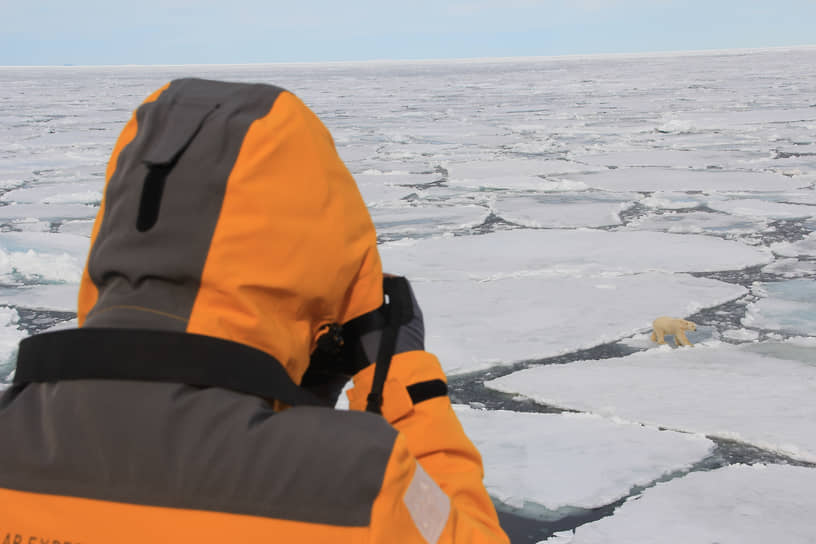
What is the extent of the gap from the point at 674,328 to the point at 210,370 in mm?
1915

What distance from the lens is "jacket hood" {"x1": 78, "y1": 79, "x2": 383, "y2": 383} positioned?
58 centimetres

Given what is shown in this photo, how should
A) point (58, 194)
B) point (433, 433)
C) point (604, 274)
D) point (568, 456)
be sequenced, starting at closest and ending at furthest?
point (433, 433), point (568, 456), point (604, 274), point (58, 194)

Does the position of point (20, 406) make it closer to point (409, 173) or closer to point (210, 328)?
point (210, 328)

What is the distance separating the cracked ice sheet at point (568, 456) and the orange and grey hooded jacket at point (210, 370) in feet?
2.68

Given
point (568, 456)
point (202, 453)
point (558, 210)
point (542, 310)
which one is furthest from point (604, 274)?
point (202, 453)

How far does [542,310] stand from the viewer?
2.62 meters

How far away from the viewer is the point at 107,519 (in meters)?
0.54

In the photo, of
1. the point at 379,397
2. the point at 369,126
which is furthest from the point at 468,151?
the point at 379,397

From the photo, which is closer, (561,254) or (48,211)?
(561,254)

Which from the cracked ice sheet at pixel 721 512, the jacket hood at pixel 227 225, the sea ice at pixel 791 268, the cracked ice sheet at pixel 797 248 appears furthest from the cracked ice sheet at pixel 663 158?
the jacket hood at pixel 227 225

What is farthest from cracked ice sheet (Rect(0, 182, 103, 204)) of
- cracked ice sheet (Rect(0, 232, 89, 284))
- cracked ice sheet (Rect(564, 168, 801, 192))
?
cracked ice sheet (Rect(564, 168, 801, 192))

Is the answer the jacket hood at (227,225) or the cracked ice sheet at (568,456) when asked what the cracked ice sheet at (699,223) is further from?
the jacket hood at (227,225)

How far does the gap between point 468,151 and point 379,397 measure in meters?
6.68

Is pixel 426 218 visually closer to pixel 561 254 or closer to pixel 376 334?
pixel 561 254
